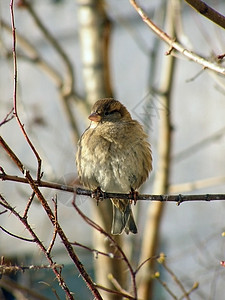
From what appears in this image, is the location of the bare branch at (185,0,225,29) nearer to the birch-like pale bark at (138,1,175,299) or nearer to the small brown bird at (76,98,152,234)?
the small brown bird at (76,98,152,234)

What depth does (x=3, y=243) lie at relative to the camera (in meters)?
6.69

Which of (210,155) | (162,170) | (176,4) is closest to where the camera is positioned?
(176,4)

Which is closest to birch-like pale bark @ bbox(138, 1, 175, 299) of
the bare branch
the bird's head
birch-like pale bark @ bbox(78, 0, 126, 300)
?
birch-like pale bark @ bbox(78, 0, 126, 300)

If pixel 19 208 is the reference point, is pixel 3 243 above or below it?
below

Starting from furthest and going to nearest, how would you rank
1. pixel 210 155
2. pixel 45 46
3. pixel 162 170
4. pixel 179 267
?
pixel 45 46, pixel 210 155, pixel 179 267, pixel 162 170

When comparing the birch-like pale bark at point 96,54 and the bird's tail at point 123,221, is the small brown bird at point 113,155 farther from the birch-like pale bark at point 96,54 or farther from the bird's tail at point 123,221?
the birch-like pale bark at point 96,54

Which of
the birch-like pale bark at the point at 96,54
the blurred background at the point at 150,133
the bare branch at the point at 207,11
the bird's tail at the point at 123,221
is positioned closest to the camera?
the bare branch at the point at 207,11

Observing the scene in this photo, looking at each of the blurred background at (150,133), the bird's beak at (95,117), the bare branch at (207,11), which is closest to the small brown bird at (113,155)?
the bird's beak at (95,117)

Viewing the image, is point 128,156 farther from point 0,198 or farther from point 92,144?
point 0,198

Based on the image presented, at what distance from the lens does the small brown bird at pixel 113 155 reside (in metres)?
2.98

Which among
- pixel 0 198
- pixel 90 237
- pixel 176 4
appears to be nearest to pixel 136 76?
pixel 90 237

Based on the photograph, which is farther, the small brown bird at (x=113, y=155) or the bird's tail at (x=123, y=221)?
the bird's tail at (x=123, y=221)

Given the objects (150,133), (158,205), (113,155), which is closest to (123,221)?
(113,155)

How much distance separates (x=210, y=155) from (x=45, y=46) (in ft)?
8.40
